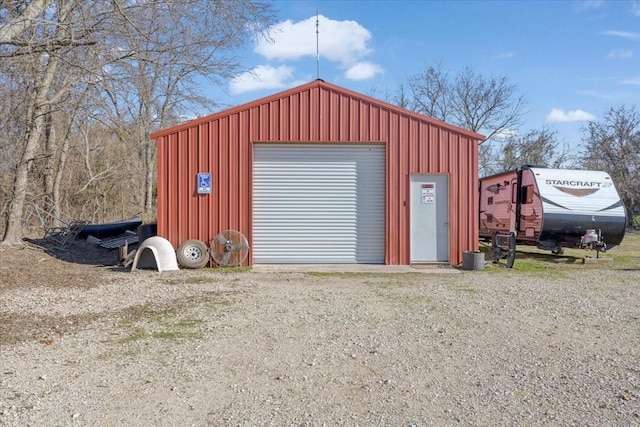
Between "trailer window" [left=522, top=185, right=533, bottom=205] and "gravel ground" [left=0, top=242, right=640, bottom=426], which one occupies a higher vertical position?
"trailer window" [left=522, top=185, right=533, bottom=205]

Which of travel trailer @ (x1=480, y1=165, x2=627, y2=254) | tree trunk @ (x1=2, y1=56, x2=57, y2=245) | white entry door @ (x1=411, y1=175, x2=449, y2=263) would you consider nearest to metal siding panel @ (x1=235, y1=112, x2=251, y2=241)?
white entry door @ (x1=411, y1=175, x2=449, y2=263)

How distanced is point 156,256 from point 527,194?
9647 mm

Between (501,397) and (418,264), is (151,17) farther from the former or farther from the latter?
(501,397)

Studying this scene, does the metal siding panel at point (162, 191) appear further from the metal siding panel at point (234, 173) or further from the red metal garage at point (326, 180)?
the metal siding panel at point (234, 173)

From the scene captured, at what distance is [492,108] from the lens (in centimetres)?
3419

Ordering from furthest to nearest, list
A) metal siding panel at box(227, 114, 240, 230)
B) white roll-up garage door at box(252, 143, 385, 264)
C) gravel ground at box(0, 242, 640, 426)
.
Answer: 1. white roll-up garage door at box(252, 143, 385, 264)
2. metal siding panel at box(227, 114, 240, 230)
3. gravel ground at box(0, 242, 640, 426)

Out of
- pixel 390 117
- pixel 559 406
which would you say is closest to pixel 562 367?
pixel 559 406

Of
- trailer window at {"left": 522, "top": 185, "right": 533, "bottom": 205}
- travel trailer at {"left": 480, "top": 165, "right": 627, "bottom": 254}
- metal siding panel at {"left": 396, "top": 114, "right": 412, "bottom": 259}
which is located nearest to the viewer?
metal siding panel at {"left": 396, "top": 114, "right": 412, "bottom": 259}

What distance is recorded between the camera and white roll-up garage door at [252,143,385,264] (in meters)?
12.1

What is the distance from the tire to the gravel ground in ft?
7.05

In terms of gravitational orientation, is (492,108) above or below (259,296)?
above

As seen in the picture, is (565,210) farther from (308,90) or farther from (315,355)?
(315,355)

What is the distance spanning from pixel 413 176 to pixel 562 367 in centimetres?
789

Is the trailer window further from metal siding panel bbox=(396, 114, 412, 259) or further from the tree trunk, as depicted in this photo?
the tree trunk
